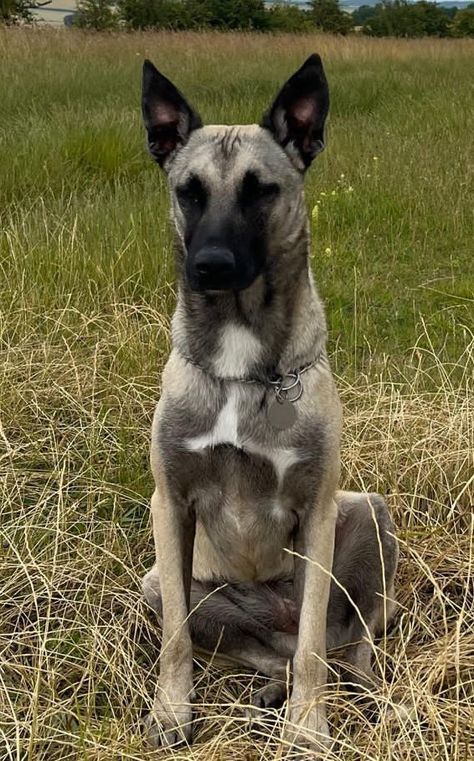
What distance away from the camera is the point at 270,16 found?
34531mm

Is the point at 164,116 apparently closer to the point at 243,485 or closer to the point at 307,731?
the point at 243,485

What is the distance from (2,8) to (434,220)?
1760 cm

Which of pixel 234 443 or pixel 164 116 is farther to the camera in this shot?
pixel 164 116

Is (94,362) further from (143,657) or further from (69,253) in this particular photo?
(143,657)

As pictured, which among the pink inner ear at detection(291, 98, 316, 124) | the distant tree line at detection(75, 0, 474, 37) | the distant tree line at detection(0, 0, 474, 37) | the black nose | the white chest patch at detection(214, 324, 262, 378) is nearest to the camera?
the black nose

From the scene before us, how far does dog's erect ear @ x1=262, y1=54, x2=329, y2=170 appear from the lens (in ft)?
8.06

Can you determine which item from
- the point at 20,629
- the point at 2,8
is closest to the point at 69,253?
the point at 20,629

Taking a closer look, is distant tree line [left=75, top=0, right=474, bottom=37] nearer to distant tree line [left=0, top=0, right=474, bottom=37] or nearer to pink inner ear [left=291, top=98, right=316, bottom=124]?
distant tree line [left=0, top=0, right=474, bottom=37]

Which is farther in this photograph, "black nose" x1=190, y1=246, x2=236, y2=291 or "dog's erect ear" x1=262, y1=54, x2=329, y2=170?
"dog's erect ear" x1=262, y1=54, x2=329, y2=170

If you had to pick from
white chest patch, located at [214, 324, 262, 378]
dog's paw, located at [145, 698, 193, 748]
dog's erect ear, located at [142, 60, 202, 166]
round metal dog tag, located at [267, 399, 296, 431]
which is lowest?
dog's paw, located at [145, 698, 193, 748]

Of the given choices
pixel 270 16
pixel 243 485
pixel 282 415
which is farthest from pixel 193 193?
pixel 270 16

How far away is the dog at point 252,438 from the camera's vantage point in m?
2.29

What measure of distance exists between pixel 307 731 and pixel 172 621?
453mm

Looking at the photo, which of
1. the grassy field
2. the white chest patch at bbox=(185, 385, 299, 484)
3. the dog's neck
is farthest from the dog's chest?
the grassy field
